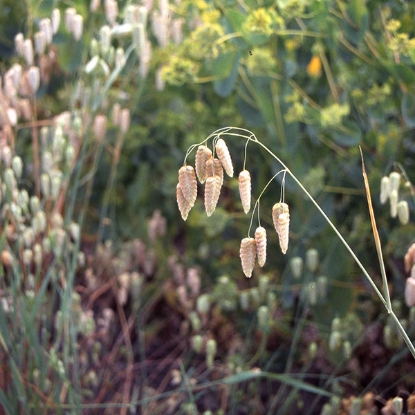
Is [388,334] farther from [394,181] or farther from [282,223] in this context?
[282,223]

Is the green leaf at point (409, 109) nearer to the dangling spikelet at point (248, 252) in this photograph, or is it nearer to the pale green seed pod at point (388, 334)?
the pale green seed pod at point (388, 334)

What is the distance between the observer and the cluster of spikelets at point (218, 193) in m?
1.03

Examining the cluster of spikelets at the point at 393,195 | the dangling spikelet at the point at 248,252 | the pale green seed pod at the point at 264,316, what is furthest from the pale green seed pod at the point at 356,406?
the dangling spikelet at the point at 248,252

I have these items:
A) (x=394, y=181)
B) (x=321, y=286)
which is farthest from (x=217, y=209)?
(x=394, y=181)

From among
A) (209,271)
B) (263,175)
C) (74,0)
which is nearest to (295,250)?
(263,175)

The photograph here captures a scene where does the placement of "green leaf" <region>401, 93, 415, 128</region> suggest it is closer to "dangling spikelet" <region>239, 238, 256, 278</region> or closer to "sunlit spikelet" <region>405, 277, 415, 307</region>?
"sunlit spikelet" <region>405, 277, 415, 307</region>

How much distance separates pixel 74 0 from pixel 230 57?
0.65 meters

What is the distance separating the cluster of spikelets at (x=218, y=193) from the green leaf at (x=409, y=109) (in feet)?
2.60

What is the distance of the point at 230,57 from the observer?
1.84 metres

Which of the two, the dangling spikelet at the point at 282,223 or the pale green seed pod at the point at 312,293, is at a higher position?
the dangling spikelet at the point at 282,223

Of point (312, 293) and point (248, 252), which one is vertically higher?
point (248, 252)

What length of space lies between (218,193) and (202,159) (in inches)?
2.7

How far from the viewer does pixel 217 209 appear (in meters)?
1.98

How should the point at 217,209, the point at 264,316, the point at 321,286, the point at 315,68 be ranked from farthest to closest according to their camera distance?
the point at 315,68 < the point at 217,209 < the point at 321,286 < the point at 264,316
